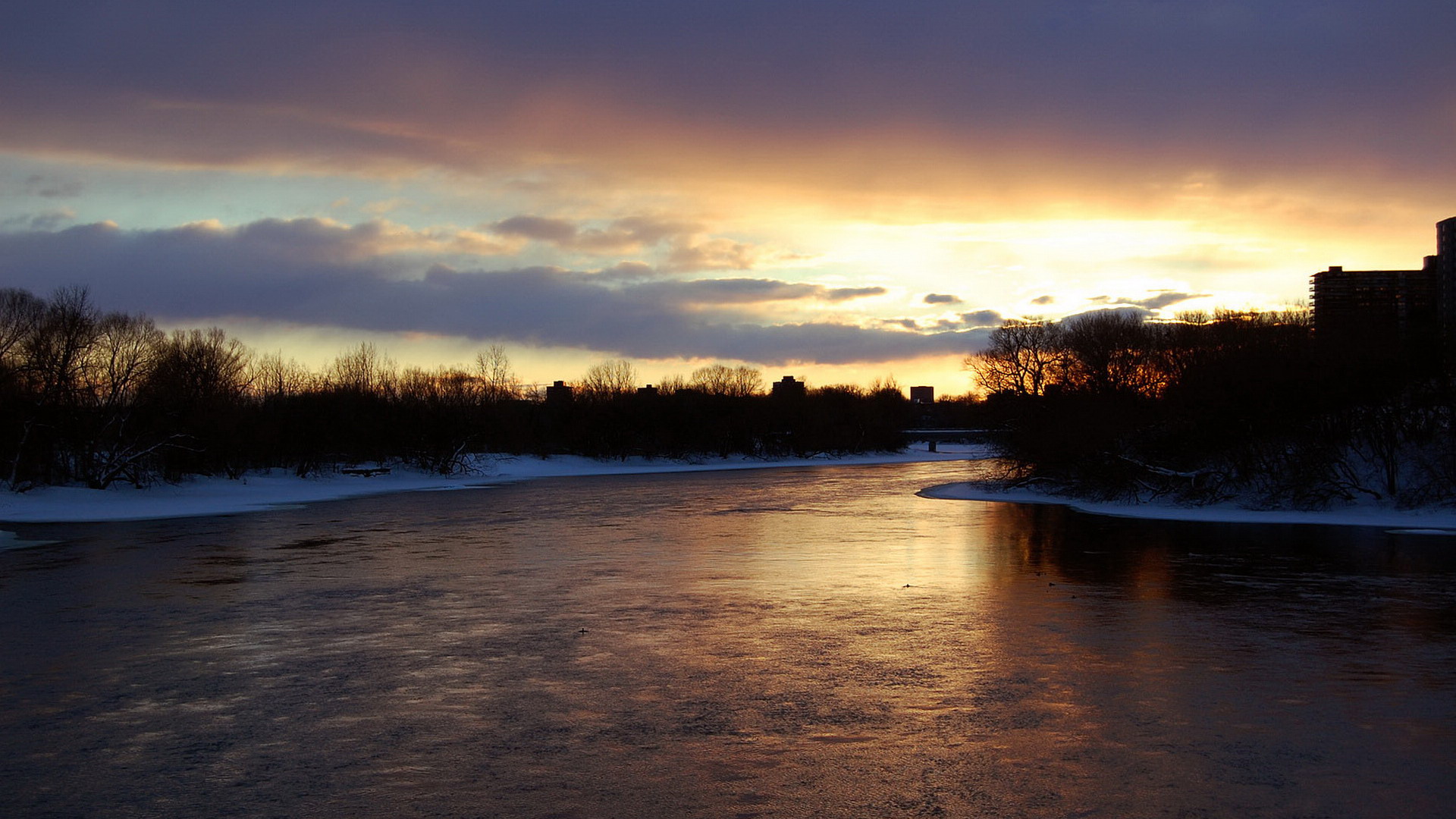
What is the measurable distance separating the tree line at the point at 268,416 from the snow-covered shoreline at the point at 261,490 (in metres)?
1.44

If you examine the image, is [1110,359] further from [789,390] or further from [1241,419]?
[789,390]

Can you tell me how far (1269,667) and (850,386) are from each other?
170 metres

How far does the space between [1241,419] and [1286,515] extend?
589 centimetres

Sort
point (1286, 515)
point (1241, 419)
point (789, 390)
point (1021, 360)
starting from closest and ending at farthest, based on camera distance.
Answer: point (1286, 515)
point (1241, 419)
point (1021, 360)
point (789, 390)

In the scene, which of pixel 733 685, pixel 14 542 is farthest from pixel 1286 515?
pixel 14 542

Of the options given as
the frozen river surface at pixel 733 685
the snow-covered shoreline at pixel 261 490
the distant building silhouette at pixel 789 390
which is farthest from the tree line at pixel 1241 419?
the distant building silhouette at pixel 789 390

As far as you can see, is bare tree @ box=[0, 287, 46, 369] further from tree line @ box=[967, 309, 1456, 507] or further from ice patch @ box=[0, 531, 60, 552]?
tree line @ box=[967, 309, 1456, 507]

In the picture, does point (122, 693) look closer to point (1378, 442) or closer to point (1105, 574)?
point (1105, 574)

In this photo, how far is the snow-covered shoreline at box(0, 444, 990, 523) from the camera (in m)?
42.4

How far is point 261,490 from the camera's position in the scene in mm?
57125

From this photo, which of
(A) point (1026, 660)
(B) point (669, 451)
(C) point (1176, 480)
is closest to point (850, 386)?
(B) point (669, 451)

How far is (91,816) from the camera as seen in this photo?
289 inches

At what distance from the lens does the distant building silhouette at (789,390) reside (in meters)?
142

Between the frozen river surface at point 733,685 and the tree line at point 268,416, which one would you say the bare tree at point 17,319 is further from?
the frozen river surface at point 733,685
